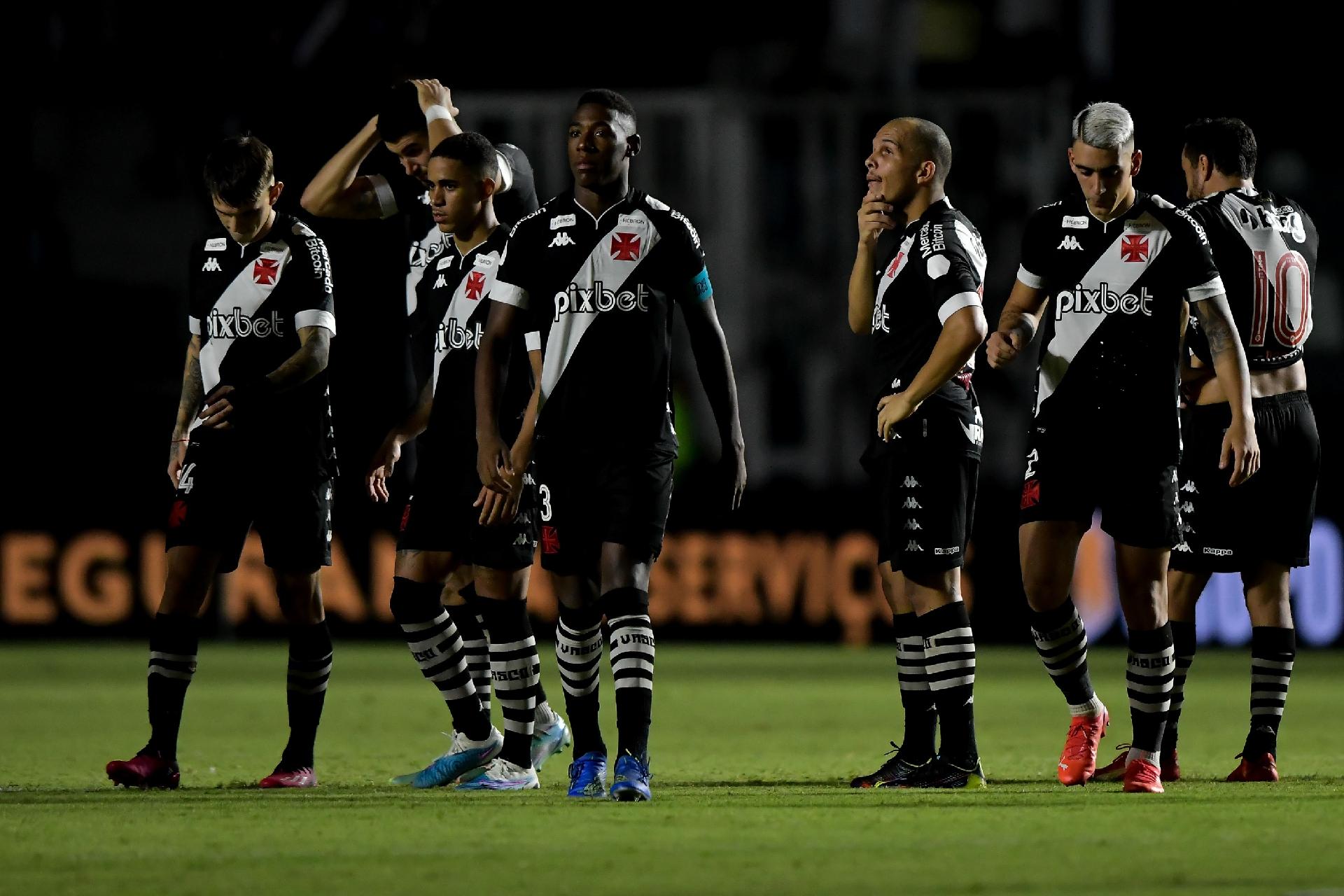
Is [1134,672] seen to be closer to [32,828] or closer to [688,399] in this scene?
[32,828]

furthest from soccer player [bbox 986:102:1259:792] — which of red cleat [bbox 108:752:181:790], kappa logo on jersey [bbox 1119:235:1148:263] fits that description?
red cleat [bbox 108:752:181:790]

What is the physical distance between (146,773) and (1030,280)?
361 centimetres

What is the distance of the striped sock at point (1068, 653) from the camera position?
26.5ft

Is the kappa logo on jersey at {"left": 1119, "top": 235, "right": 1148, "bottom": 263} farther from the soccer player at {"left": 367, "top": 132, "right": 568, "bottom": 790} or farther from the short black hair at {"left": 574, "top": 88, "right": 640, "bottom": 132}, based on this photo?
the soccer player at {"left": 367, "top": 132, "right": 568, "bottom": 790}

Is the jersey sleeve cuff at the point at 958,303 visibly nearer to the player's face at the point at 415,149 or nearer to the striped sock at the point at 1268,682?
the striped sock at the point at 1268,682

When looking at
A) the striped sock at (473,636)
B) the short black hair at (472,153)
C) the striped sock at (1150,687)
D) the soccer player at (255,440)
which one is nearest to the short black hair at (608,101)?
the short black hair at (472,153)

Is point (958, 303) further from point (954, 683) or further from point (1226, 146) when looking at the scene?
point (1226, 146)

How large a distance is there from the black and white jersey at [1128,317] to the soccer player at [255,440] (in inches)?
107

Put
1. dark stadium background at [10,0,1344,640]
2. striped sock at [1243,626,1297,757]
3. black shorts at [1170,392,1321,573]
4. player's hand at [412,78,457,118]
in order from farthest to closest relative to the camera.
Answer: dark stadium background at [10,0,1344,640]
player's hand at [412,78,457,118]
black shorts at [1170,392,1321,573]
striped sock at [1243,626,1297,757]

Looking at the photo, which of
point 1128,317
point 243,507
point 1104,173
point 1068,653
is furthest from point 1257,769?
point 243,507

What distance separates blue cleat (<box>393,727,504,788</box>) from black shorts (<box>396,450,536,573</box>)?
0.70 meters

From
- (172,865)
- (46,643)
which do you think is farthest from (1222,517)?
(46,643)

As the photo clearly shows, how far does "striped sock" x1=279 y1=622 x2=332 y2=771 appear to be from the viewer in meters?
8.08

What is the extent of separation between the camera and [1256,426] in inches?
329
